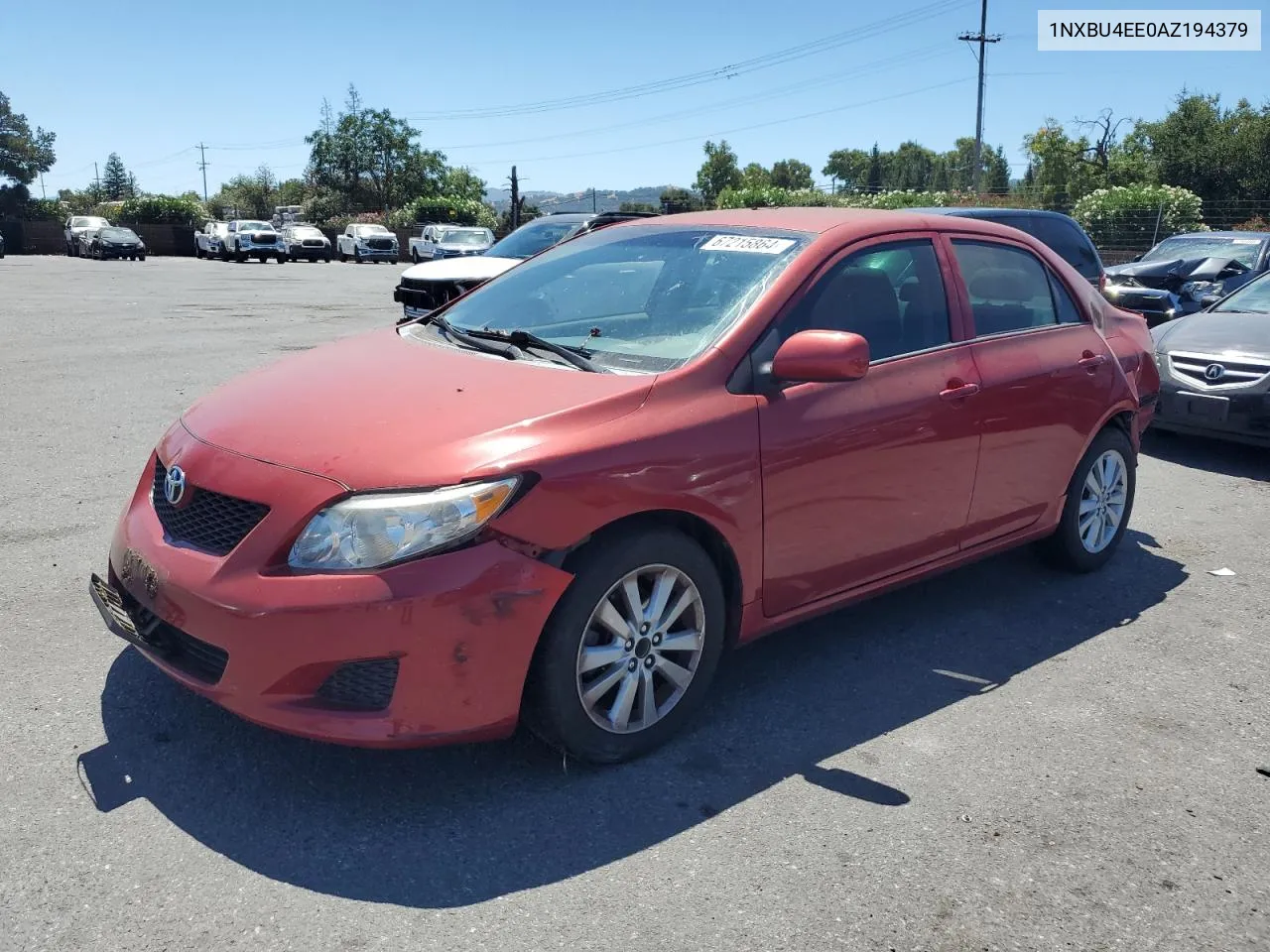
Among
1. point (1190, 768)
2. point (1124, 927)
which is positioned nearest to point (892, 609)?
point (1190, 768)

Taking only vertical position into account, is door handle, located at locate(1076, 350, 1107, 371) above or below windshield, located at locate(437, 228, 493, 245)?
below

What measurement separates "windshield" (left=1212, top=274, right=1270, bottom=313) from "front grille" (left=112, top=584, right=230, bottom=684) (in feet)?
28.6

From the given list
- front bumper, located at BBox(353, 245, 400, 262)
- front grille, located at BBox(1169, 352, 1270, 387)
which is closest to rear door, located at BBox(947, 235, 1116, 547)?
front grille, located at BBox(1169, 352, 1270, 387)

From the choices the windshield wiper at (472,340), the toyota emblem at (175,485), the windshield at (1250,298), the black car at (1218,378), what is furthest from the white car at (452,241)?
the toyota emblem at (175,485)

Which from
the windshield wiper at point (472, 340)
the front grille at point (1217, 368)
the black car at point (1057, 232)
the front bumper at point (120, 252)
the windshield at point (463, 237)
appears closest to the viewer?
the windshield wiper at point (472, 340)

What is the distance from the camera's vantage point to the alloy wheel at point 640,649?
325 centimetres

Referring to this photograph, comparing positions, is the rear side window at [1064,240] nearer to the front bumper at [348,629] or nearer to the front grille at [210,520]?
the front bumper at [348,629]

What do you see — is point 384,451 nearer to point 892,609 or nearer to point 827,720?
point 827,720

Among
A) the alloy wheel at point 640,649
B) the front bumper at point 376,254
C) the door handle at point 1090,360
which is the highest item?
the front bumper at point 376,254

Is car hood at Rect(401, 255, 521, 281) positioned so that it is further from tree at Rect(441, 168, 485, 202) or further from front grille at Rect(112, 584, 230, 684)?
tree at Rect(441, 168, 485, 202)

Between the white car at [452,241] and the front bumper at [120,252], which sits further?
the front bumper at [120,252]

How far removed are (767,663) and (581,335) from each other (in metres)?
1.47

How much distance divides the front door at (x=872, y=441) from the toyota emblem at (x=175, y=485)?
1837mm

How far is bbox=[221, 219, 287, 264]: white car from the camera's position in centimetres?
4306
